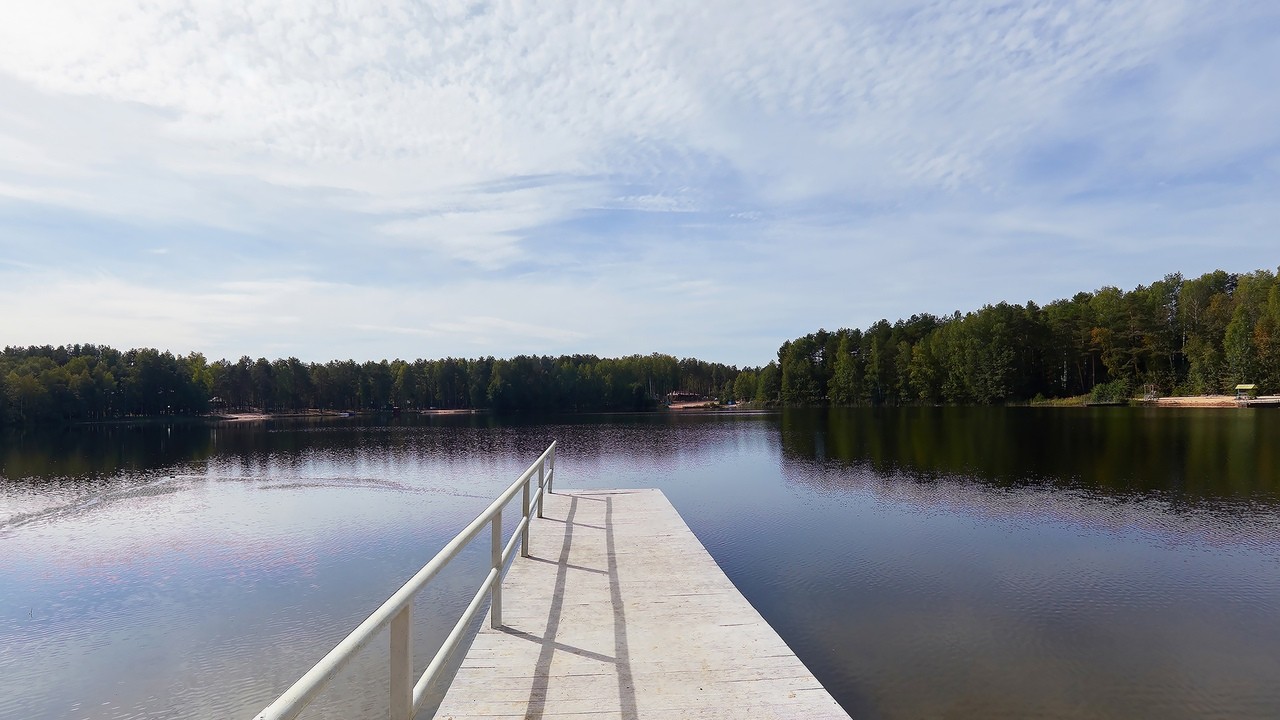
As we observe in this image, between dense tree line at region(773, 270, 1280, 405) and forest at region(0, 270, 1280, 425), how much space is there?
0.64 feet

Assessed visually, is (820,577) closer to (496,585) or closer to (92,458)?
(496,585)

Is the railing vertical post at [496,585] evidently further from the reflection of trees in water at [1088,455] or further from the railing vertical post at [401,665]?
the reflection of trees in water at [1088,455]

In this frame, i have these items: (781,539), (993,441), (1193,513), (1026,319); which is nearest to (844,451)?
(993,441)

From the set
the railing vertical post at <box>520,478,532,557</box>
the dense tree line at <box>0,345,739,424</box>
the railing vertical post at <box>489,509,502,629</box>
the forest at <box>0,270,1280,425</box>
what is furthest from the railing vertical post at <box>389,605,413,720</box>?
the dense tree line at <box>0,345,739,424</box>

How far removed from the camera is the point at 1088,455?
2683 centimetres

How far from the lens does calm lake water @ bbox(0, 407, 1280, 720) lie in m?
7.29

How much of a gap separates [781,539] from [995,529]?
176 inches

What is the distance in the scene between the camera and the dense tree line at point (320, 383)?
335 ft

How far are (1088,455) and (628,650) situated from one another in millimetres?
27397

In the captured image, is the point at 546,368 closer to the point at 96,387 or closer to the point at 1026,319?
the point at 96,387

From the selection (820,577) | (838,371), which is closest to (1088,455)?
(820,577)

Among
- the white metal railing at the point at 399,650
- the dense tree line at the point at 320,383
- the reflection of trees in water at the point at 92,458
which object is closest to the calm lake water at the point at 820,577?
the white metal railing at the point at 399,650

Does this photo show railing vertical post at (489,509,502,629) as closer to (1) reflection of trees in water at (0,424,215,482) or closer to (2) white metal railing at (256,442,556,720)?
(2) white metal railing at (256,442,556,720)

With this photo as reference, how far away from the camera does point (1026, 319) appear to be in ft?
297
